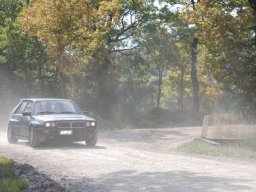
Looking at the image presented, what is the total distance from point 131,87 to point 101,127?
13.6 metres

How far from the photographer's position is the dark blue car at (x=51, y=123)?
15273mm

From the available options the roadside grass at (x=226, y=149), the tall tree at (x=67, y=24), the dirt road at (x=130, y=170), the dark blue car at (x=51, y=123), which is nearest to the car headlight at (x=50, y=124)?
the dark blue car at (x=51, y=123)

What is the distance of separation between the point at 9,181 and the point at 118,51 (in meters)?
27.5

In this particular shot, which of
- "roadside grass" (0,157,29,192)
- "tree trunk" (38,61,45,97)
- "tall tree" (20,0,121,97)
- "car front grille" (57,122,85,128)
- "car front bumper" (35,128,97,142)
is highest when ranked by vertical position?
"tall tree" (20,0,121,97)

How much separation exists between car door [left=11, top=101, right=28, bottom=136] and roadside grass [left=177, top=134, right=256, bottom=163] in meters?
5.37

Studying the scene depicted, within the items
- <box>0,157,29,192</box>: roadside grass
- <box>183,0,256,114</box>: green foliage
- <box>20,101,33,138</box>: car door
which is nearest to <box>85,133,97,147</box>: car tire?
<box>20,101,33,138</box>: car door

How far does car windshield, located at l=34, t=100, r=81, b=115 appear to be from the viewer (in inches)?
651

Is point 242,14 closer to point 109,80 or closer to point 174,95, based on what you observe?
point 109,80

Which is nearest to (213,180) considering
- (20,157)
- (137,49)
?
(20,157)

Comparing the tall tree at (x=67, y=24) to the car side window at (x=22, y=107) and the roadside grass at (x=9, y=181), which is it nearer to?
the car side window at (x=22, y=107)

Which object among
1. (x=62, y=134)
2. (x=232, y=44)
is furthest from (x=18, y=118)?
(x=232, y=44)

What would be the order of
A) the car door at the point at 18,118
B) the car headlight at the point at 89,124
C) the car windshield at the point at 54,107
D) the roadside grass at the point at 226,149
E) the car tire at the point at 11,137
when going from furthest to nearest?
the car tire at the point at 11,137 < the car door at the point at 18,118 < the car windshield at the point at 54,107 < the car headlight at the point at 89,124 < the roadside grass at the point at 226,149

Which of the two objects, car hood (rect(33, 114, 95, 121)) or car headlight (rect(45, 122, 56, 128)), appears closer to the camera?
car headlight (rect(45, 122, 56, 128))

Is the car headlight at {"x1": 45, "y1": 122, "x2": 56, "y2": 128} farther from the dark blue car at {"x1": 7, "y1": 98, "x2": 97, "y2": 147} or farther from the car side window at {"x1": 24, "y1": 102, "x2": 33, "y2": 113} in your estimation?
the car side window at {"x1": 24, "y1": 102, "x2": 33, "y2": 113}
